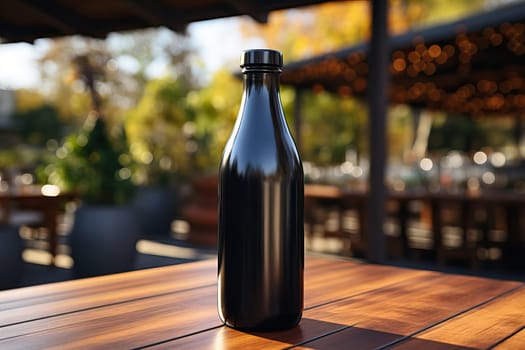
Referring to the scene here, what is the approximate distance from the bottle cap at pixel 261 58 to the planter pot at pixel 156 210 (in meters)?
7.71

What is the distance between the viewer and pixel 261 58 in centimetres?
99

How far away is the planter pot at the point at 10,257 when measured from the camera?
4.81 metres

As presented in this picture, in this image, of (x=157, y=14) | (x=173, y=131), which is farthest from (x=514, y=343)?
(x=173, y=131)

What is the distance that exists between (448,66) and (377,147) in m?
5.35

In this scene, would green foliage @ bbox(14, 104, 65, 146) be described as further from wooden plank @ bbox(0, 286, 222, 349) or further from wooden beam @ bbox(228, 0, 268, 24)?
wooden plank @ bbox(0, 286, 222, 349)

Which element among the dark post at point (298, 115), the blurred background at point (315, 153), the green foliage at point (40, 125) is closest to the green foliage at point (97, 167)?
the blurred background at point (315, 153)

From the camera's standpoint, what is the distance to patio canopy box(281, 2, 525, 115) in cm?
688

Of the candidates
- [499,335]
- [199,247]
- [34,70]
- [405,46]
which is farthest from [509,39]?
[34,70]

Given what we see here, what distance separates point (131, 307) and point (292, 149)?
17.0 inches

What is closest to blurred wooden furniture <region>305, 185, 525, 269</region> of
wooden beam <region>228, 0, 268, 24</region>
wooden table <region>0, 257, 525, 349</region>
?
wooden beam <region>228, 0, 268, 24</region>

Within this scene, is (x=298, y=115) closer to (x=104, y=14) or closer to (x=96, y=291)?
(x=104, y=14)

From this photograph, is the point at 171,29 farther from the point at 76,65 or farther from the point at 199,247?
the point at 76,65

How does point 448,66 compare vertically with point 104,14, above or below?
above

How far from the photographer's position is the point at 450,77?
9.86 metres
